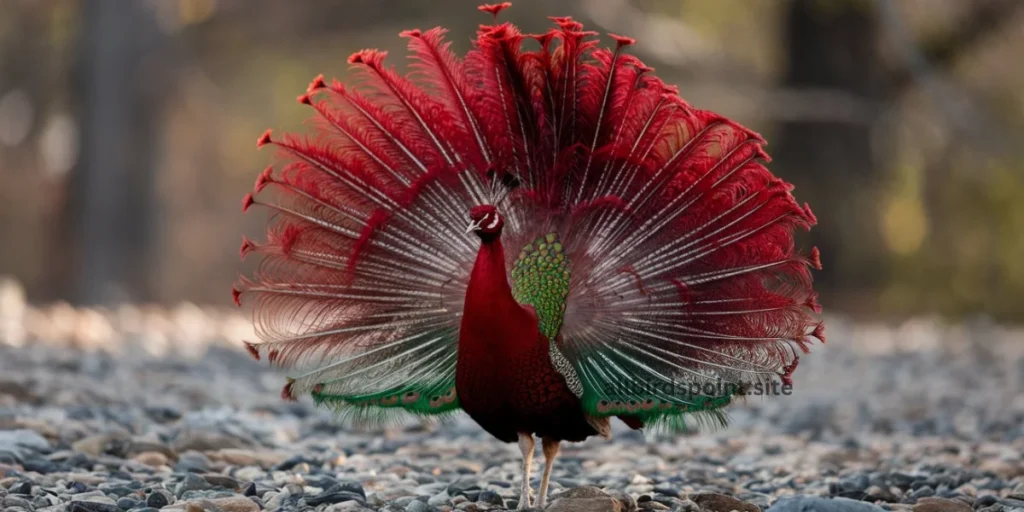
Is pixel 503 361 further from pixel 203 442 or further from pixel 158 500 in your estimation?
pixel 203 442

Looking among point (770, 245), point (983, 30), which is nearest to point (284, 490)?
point (770, 245)

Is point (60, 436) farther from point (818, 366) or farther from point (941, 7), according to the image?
point (941, 7)

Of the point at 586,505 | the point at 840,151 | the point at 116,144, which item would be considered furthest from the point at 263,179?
the point at 840,151

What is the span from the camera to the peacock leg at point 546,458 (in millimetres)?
4973

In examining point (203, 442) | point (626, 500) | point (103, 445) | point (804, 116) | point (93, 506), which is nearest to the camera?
point (93, 506)

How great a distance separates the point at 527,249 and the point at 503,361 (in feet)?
1.71

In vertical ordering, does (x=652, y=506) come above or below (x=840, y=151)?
below

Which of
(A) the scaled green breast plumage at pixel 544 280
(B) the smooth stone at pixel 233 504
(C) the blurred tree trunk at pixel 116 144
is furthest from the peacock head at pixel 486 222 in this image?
(C) the blurred tree trunk at pixel 116 144

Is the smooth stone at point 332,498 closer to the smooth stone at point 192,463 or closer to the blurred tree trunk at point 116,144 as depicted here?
the smooth stone at point 192,463

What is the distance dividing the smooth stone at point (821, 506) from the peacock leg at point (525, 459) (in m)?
0.92

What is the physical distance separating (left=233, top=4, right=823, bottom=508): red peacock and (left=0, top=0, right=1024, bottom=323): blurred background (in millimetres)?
9798

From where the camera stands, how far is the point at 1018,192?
60.4ft

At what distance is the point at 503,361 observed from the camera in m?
4.61

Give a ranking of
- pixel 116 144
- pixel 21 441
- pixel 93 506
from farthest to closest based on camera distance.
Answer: pixel 116 144, pixel 21 441, pixel 93 506
